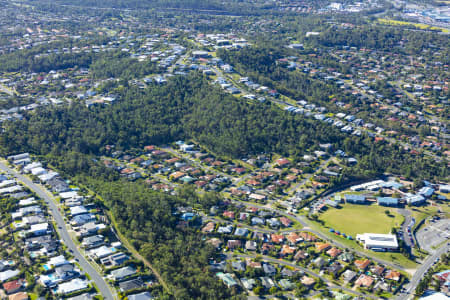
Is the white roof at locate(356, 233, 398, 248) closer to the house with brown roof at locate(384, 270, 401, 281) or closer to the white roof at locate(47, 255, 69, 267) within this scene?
the house with brown roof at locate(384, 270, 401, 281)

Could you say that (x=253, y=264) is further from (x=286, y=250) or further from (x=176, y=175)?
(x=176, y=175)

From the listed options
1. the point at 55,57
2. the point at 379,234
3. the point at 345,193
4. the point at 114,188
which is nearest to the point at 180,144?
the point at 114,188

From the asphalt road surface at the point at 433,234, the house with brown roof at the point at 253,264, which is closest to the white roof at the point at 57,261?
the house with brown roof at the point at 253,264

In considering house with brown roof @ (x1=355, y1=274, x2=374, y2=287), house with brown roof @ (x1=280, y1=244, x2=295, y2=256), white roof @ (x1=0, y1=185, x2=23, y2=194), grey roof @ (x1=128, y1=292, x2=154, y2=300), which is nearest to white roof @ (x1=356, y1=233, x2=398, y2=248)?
house with brown roof @ (x1=355, y1=274, x2=374, y2=287)

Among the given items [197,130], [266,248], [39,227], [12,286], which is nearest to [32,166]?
[39,227]

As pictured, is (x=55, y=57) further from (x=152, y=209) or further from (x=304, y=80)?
(x=152, y=209)

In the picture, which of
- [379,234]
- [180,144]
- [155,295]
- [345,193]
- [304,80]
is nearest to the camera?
[155,295]

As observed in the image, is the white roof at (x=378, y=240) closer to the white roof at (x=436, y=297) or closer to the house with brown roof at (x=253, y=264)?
the white roof at (x=436, y=297)
